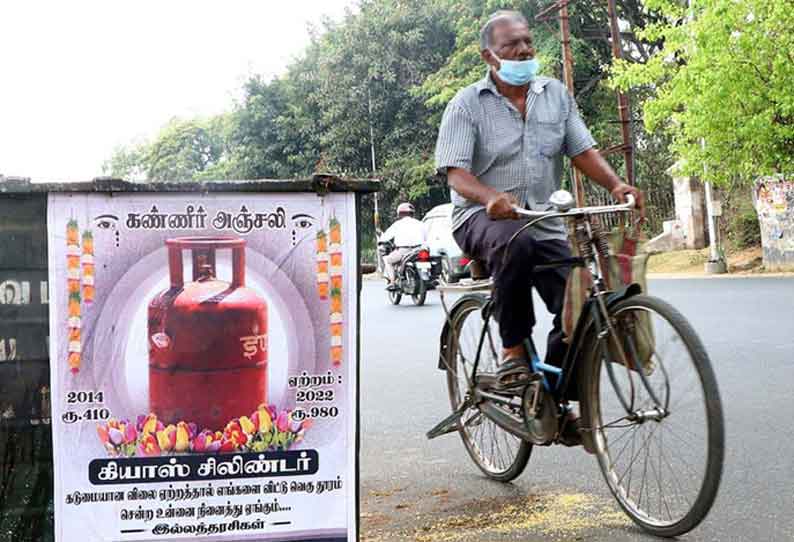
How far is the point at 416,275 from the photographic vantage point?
16.8 meters

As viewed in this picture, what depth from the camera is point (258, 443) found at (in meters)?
2.80

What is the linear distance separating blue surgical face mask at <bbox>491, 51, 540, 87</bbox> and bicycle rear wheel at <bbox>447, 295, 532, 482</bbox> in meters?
0.96

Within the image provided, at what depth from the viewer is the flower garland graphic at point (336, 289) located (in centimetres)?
285

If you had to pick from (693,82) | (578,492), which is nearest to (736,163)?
(693,82)

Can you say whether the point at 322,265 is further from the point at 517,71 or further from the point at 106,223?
the point at 517,71

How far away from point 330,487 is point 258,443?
0.24m

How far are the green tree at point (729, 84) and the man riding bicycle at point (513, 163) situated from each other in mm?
15170

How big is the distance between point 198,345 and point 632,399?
5.00 feet

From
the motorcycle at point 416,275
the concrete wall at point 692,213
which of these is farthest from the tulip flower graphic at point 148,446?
the concrete wall at point 692,213

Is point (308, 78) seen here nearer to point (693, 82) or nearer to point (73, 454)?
point (693, 82)

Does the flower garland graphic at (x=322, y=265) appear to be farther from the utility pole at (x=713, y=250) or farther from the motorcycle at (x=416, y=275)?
the utility pole at (x=713, y=250)

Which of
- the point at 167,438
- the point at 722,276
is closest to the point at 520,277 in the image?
the point at 167,438

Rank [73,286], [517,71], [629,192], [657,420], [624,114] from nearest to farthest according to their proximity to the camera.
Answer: [73,286], [657,420], [629,192], [517,71], [624,114]

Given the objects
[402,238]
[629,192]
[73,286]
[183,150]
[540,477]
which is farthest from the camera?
[183,150]
